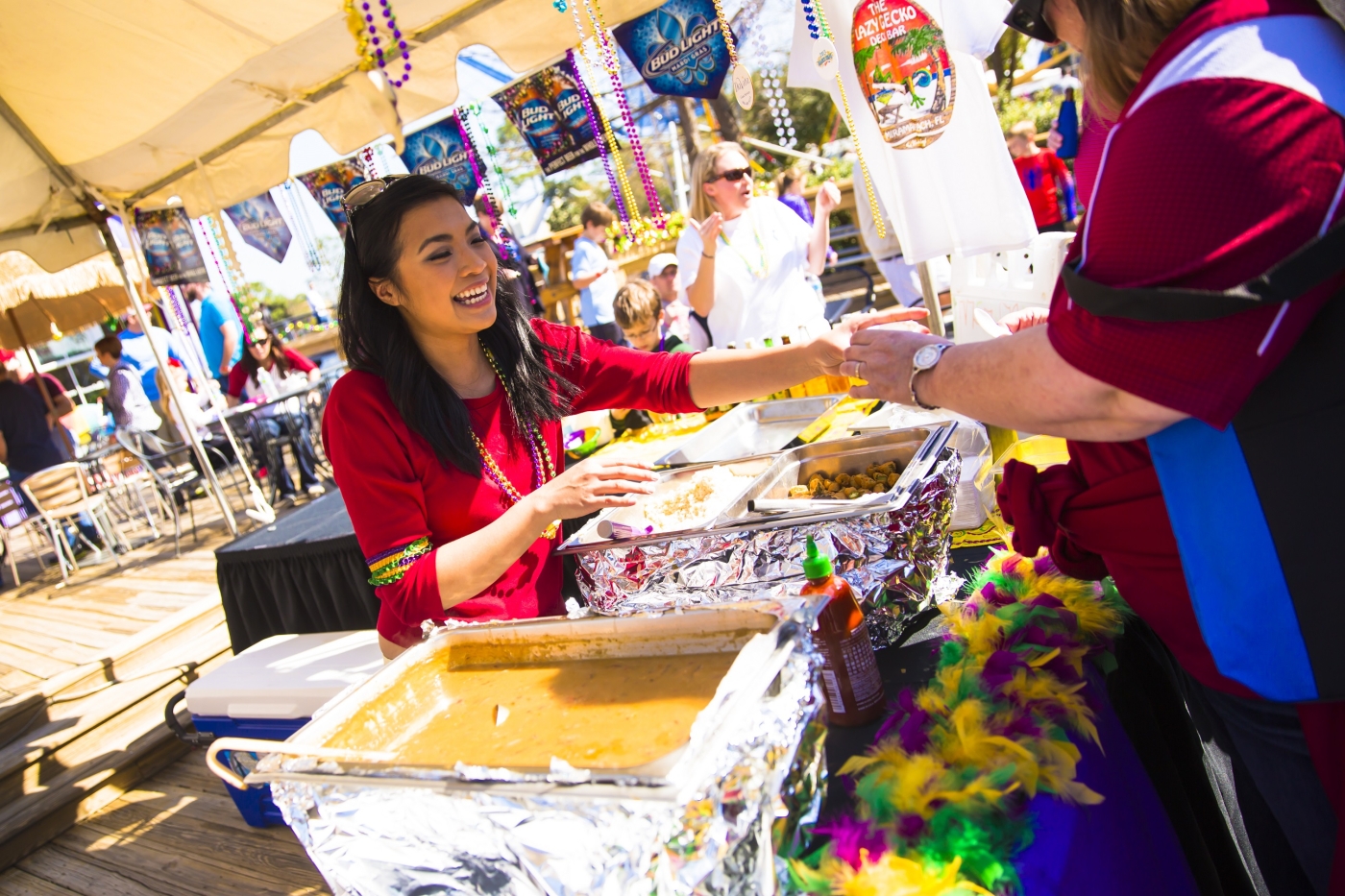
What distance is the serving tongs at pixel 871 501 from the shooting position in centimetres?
146

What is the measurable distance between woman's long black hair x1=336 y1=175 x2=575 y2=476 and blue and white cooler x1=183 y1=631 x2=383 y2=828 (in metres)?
1.07

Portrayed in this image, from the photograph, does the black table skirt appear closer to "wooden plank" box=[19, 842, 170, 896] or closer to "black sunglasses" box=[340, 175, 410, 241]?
"wooden plank" box=[19, 842, 170, 896]

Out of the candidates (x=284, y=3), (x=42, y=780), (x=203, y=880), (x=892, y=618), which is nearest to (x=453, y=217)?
(x=892, y=618)

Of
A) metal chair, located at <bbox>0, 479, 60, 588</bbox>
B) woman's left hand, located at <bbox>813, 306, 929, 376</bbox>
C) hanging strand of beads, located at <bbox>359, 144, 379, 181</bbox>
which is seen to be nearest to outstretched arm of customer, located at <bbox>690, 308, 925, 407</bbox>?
woman's left hand, located at <bbox>813, 306, 929, 376</bbox>

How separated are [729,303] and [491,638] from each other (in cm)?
298

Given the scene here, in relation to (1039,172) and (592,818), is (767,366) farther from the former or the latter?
(1039,172)

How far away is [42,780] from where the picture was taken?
3844 millimetres

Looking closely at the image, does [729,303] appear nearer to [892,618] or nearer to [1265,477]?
[892,618]

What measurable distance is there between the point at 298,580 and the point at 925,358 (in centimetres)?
295

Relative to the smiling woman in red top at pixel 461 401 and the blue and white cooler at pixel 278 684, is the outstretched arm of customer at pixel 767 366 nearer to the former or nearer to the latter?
the smiling woman in red top at pixel 461 401

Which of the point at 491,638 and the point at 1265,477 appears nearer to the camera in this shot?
the point at 1265,477

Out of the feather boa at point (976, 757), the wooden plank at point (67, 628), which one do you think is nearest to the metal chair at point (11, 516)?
the wooden plank at point (67, 628)

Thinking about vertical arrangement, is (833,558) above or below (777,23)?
below

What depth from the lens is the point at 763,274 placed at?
386 centimetres
